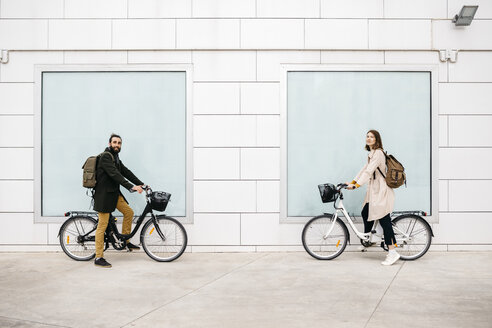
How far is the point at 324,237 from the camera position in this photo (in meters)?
7.47

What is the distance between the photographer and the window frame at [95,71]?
8.28m

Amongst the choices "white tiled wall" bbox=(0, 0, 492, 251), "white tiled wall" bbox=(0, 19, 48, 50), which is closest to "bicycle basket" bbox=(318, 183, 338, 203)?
"white tiled wall" bbox=(0, 0, 492, 251)

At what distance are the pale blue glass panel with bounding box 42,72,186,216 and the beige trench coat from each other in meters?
3.13

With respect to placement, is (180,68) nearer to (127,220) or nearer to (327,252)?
(127,220)

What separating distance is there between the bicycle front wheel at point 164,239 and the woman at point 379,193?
8.96ft

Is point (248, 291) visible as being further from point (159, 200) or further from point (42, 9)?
point (42, 9)

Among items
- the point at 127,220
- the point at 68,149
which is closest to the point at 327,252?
the point at 127,220

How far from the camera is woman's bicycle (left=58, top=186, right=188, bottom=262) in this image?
728cm

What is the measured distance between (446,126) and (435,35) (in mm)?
1591

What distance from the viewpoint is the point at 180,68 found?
27.3 ft

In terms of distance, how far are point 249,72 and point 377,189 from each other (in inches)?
116

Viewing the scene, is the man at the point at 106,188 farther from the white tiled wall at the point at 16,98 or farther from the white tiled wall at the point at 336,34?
the white tiled wall at the point at 336,34

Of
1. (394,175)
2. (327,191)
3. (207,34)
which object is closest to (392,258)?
(394,175)

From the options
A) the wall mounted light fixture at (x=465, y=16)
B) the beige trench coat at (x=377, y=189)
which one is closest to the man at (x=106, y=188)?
the beige trench coat at (x=377, y=189)
